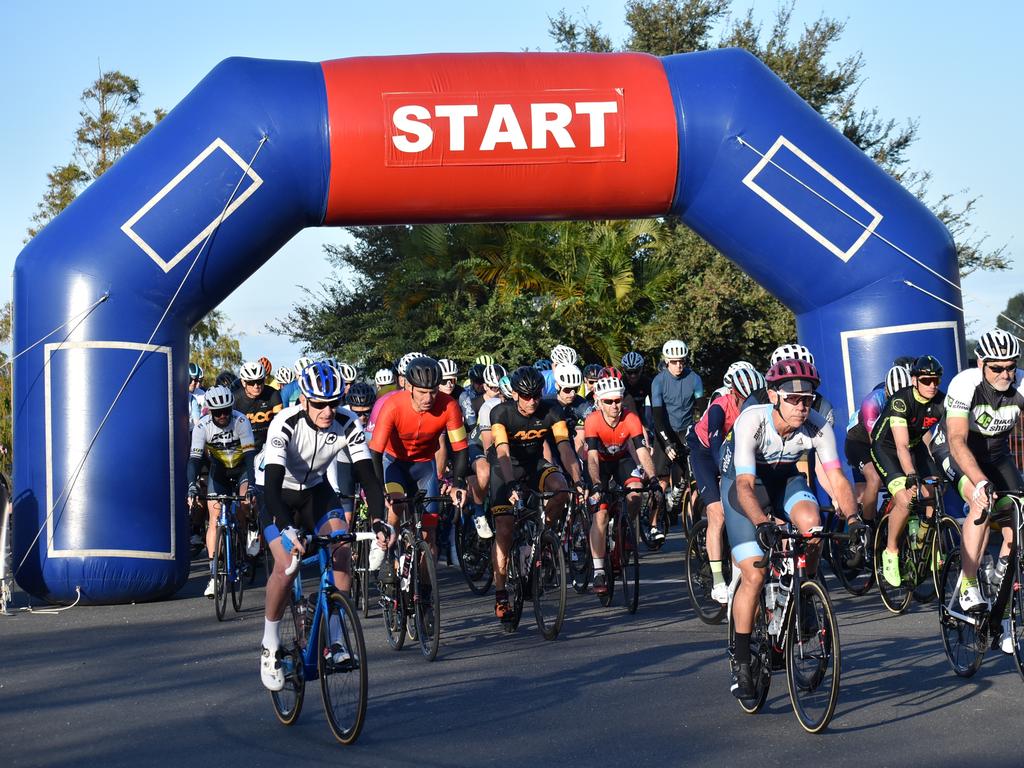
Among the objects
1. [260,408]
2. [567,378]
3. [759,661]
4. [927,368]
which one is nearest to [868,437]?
[927,368]

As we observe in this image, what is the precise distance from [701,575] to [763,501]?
3.50 meters

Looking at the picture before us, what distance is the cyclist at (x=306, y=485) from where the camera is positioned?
24.4 ft

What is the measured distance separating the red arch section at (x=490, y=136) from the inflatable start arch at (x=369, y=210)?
0.02 m

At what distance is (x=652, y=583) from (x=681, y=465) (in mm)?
3732

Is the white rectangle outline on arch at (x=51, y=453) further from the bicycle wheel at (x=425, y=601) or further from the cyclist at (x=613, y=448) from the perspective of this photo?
the bicycle wheel at (x=425, y=601)

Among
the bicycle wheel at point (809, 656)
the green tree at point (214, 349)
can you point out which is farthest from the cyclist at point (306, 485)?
the green tree at point (214, 349)

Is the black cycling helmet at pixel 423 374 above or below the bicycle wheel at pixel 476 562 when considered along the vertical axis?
above

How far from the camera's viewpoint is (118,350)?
1286cm

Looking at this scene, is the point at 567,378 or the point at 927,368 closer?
the point at 927,368

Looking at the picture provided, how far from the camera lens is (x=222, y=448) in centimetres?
1295

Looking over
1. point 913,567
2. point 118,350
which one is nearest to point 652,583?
point 913,567

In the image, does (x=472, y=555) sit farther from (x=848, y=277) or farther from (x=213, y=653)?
(x=848, y=277)

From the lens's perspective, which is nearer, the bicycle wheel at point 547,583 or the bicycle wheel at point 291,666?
the bicycle wheel at point 291,666

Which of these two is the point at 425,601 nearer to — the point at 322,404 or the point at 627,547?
the point at 322,404
